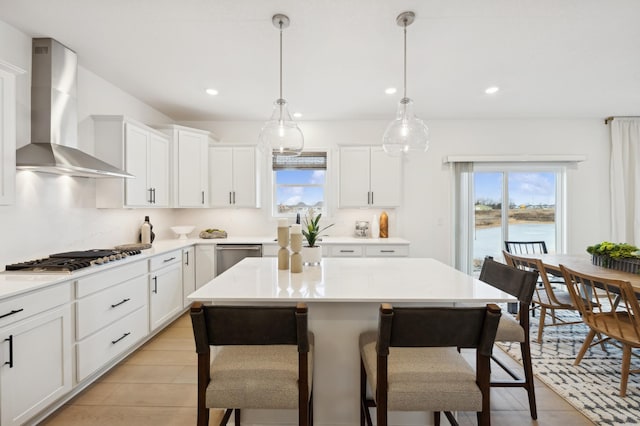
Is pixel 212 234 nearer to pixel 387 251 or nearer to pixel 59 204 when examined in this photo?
pixel 59 204

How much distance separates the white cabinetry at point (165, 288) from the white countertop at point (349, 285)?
51.7 inches

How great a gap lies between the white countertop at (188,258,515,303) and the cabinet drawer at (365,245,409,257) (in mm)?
1626

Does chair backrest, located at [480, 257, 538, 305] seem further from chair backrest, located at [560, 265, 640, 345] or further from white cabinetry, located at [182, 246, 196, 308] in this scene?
white cabinetry, located at [182, 246, 196, 308]

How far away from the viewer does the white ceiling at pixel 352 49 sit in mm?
2061

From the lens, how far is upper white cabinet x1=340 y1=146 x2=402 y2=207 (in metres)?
4.28

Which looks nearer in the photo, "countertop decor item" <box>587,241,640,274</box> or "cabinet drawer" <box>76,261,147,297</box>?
"cabinet drawer" <box>76,261,147,297</box>

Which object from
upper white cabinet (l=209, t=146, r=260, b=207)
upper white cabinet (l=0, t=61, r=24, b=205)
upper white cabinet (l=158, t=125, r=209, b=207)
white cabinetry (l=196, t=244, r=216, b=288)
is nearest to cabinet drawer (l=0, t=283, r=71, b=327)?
upper white cabinet (l=0, t=61, r=24, b=205)

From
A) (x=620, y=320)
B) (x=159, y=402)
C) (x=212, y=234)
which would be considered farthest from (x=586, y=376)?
(x=212, y=234)

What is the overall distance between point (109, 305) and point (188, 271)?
1.36 meters

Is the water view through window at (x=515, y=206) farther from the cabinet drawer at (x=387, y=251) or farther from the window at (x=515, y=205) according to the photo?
the cabinet drawer at (x=387, y=251)

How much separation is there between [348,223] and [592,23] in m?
3.30

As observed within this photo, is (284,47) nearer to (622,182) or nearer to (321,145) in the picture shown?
(321,145)

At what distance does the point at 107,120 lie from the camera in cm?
304

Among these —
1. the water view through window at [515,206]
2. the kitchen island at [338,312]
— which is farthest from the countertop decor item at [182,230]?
the water view through window at [515,206]
